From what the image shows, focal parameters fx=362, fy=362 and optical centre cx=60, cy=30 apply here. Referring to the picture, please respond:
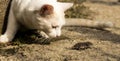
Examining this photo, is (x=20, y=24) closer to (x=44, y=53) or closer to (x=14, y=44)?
(x=14, y=44)

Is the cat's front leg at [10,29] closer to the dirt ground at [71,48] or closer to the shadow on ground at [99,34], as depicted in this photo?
the dirt ground at [71,48]

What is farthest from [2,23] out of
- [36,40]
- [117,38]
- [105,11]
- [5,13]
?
[105,11]

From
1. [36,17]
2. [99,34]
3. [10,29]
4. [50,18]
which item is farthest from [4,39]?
[99,34]

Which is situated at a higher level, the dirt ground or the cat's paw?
the cat's paw

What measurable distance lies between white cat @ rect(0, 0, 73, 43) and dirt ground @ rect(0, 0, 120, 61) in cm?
22

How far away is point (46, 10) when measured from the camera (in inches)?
181

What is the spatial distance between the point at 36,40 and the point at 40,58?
68cm

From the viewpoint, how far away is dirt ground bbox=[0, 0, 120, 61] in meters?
4.54

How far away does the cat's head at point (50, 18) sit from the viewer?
462 cm

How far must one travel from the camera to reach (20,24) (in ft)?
17.1

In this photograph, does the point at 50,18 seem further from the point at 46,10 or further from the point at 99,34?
the point at 99,34

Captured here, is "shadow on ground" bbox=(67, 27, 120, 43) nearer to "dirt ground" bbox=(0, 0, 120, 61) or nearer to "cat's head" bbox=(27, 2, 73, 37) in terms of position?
"dirt ground" bbox=(0, 0, 120, 61)

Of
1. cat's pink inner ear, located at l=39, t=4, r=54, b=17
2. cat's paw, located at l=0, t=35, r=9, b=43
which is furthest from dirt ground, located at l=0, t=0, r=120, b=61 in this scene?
cat's pink inner ear, located at l=39, t=4, r=54, b=17

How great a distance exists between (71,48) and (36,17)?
0.64 meters
